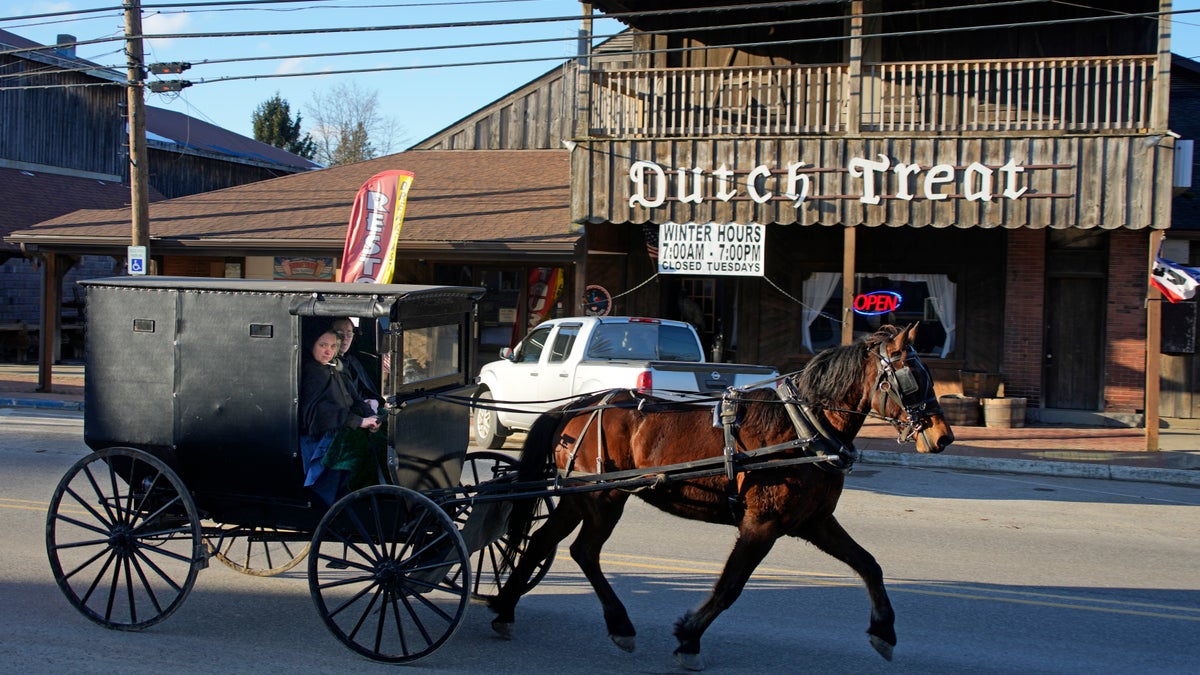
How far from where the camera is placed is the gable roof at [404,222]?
17609 millimetres

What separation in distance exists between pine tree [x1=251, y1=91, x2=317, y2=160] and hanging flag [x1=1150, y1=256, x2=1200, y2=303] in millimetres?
47676

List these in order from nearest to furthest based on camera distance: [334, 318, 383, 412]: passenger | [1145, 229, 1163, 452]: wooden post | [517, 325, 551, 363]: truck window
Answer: [334, 318, 383, 412]: passenger
[517, 325, 551, 363]: truck window
[1145, 229, 1163, 452]: wooden post

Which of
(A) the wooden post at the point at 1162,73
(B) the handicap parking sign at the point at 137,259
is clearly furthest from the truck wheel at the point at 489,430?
(A) the wooden post at the point at 1162,73

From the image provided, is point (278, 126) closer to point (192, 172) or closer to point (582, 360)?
point (192, 172)

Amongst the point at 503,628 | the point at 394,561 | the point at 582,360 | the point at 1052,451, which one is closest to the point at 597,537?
the point at 503,628

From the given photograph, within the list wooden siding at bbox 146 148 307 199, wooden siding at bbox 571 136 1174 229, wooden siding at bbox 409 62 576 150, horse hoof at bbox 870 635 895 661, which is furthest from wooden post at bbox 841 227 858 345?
wooden siding at bbox 146 148 307 199

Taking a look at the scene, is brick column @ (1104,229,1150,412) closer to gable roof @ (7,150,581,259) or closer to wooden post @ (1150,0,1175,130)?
wooden post @ (1150,0,1175,130)

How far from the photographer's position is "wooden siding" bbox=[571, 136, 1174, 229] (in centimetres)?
1536

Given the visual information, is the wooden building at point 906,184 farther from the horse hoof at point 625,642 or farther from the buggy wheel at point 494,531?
the horse hoof at point 625,642

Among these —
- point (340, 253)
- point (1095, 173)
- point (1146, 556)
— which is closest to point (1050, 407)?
point (1095, 173)

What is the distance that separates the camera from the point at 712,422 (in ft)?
19.6

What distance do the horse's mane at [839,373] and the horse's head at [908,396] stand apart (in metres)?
0.10

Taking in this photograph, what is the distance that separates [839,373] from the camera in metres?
5.87

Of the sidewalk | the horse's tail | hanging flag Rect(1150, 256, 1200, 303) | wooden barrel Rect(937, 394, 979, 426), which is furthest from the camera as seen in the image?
wooden barrel Rect(937, 394, 979, 426)
